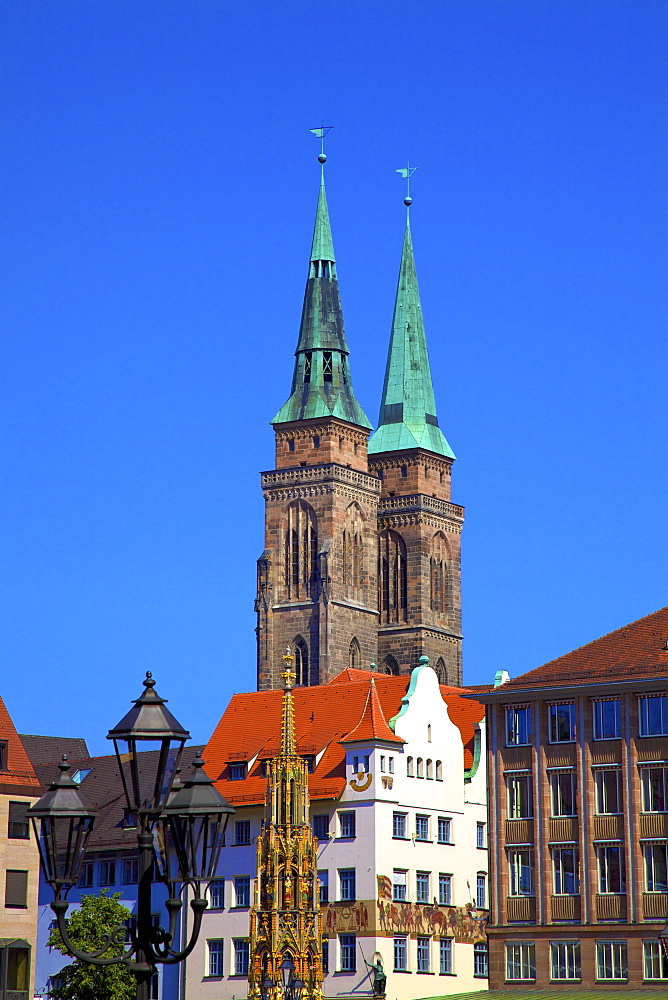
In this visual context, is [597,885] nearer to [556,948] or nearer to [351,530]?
[556,948]

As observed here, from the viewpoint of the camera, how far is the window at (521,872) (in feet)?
261

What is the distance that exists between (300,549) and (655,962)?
7931 centimetres

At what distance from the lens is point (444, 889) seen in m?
87.5

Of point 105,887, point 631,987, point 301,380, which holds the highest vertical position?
point 301,380

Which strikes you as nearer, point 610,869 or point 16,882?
point 610,869

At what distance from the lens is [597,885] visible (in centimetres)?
7762

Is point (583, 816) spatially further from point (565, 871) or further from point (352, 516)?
point (352, 516)

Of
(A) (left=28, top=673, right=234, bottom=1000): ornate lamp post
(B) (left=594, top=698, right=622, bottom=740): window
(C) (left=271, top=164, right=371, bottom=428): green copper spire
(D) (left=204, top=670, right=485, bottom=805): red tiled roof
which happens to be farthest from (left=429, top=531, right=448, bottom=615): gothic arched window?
(A) (left=28, top=673, right=234, bottom=1000): ornate lamp post

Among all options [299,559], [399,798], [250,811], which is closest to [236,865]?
[250,811]

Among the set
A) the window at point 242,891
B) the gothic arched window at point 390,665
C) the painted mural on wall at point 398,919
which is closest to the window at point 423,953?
the painted mural on wall at point 398,919

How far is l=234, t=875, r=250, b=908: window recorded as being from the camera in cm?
8794

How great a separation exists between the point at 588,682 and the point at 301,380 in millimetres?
80731

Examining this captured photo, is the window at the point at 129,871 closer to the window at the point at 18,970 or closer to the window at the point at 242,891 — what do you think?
the window at the point at 242,891

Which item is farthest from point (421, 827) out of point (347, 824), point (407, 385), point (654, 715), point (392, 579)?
point (407, 385)
